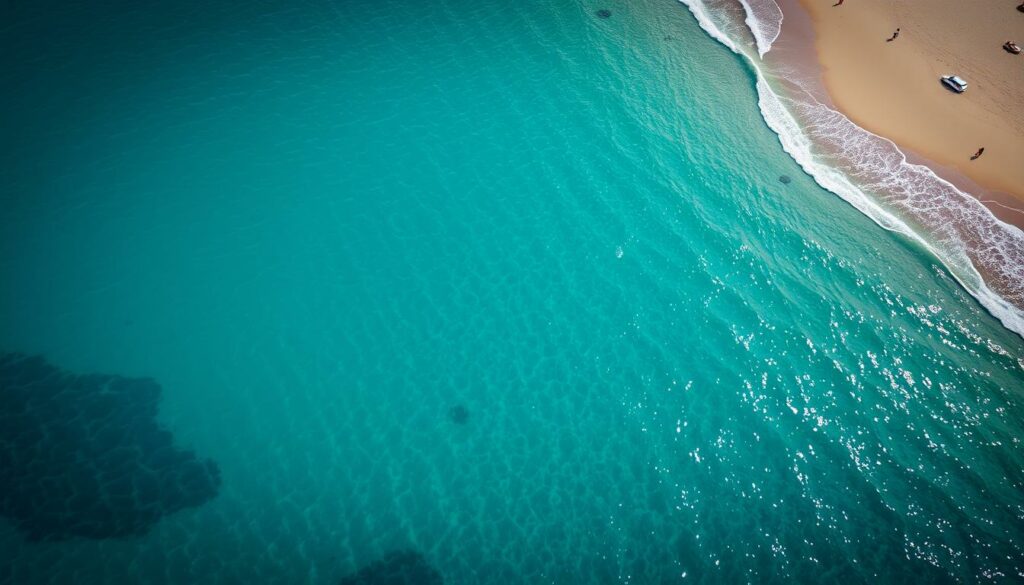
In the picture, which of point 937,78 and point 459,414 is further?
point 937,78

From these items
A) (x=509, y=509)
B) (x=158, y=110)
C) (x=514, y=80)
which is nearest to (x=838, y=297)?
(x=509, y=509)

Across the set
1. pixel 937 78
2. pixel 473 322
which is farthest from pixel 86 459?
pixel 937 78

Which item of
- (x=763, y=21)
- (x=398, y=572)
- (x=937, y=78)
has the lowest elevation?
(x=398, y=572)

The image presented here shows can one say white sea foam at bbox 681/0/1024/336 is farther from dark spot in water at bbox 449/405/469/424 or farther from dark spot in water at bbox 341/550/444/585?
dark spot in water at bbox 341/550/444/585

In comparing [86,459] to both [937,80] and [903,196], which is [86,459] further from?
[937,80]

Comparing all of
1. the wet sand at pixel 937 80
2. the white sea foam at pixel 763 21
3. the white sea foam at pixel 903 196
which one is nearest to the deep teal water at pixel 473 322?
the white sea foam at pixel 903 196

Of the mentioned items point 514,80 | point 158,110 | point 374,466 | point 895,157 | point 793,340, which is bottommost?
point 374,466

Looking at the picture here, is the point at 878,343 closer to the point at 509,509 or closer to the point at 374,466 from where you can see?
the point at 509,509
